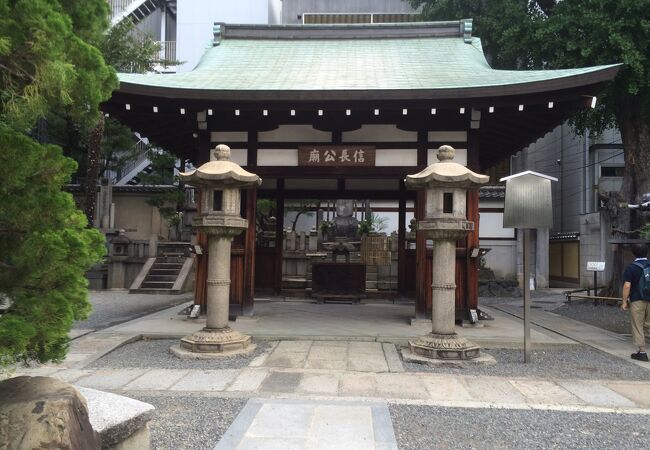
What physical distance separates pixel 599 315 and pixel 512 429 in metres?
8.93

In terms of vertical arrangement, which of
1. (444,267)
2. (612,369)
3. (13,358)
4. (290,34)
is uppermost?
(290,34)

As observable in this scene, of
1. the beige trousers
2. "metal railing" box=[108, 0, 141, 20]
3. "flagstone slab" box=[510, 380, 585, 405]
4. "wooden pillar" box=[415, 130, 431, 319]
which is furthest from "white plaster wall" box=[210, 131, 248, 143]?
"metal railing" box=[108, 0, 141, 20]

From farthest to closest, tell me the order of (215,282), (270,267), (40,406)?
(270,267) → (215,282) → (40,406)

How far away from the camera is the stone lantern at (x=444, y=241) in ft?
20.0

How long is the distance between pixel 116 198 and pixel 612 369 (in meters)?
19.3

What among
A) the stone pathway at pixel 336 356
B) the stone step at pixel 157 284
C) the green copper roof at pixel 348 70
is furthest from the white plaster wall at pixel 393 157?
the stone step at pixel 157 284

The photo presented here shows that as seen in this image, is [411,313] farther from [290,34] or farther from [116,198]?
[116,198]

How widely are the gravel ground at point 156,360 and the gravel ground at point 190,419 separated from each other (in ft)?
3.71

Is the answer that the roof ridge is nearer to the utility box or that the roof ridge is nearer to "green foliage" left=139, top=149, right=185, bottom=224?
the utility box

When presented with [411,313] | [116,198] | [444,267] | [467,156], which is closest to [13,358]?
[444,267]

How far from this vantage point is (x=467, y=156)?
853 cm

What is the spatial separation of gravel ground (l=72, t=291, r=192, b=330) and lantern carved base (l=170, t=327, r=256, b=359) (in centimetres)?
265

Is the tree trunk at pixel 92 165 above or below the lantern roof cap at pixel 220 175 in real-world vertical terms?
above

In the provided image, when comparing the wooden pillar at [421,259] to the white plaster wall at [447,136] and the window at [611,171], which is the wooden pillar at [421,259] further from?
the window at [611,171]
